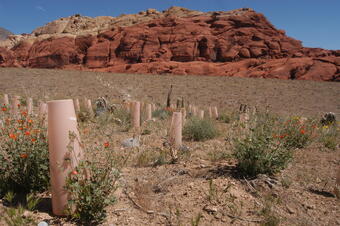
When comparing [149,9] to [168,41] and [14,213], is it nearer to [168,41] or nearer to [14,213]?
[168,41]

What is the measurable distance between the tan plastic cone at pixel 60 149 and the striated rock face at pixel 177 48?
111 ft

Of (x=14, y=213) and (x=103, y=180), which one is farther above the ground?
(x=103, y=180)

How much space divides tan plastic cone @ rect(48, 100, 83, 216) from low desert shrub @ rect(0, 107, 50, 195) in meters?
0.38

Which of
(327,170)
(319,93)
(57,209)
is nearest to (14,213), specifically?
(57,209)

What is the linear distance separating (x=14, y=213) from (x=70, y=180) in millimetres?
535

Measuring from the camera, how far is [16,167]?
103 inches

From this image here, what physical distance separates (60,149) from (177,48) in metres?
44.3

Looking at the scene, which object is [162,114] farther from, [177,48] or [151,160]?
[177,48]

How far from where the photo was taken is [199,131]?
19.3 ft

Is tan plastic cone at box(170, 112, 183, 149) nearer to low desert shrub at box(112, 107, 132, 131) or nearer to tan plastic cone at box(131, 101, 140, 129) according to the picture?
tan plastic cone at box(131, 101, 140, 129)

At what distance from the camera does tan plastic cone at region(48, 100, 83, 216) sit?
2311 millimetres

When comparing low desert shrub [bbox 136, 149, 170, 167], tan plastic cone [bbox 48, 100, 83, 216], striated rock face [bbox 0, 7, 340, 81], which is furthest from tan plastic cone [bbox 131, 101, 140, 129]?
striated rock face [bbox 0, 7, 340, 81]

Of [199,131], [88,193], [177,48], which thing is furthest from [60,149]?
[177,48]

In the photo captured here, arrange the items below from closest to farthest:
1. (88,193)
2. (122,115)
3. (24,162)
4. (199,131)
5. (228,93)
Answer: (88,193), (24,162), (199,131), (122,115), (228,93)
